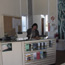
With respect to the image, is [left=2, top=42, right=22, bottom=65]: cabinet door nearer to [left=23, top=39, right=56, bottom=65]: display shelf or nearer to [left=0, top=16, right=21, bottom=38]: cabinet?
[left=23, top=39, right=56, bottom=65]: display shelf

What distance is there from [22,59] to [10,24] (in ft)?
6.64

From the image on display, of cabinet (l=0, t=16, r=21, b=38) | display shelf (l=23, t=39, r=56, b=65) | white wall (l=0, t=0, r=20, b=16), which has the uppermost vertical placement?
white wall (l=0, t=0, r=20, b=16)

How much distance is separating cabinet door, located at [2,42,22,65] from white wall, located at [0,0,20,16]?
1.77 meters

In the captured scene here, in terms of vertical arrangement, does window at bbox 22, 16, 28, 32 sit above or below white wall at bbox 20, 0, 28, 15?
below

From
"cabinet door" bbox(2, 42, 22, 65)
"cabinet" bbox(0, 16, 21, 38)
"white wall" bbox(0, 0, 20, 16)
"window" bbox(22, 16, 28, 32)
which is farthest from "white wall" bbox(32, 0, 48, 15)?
"cabinet door" bbox(2, 42, 22, 65)

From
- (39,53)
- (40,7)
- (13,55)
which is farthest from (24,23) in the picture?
(13,55)

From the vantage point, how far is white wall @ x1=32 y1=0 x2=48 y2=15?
5.94 m

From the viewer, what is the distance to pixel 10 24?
4.71 metres

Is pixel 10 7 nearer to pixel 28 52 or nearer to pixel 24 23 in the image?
pixel 24 23

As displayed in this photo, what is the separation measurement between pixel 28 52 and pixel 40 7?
3.49m

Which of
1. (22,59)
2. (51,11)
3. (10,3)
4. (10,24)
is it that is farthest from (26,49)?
(51,11)

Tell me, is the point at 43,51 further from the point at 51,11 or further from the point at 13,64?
the point at 51,11

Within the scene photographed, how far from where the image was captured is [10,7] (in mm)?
4754

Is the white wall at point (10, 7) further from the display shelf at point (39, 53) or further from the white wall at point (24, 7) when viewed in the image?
the display shelf at point (39, 53)
